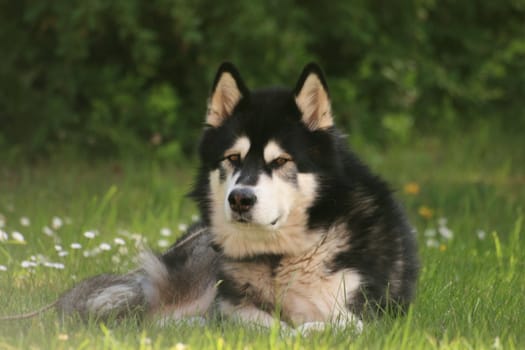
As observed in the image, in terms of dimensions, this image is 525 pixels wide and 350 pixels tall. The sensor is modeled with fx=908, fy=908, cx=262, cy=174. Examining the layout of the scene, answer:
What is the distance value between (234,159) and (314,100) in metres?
0.48

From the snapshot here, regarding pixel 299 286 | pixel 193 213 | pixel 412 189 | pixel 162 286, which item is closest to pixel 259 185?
pixel 299 286

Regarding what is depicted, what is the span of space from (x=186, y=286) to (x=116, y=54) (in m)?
5.34

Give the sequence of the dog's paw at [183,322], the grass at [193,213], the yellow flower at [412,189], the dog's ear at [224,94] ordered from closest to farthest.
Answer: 1. the grass at [193,213]
2. the dog's paw at [183,322]
3. the dog's ear at [224,94]
4. the yellow flower at [412,189]

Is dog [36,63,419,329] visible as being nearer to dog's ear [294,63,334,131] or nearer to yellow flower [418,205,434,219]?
dog's ear [294,63,334,131]

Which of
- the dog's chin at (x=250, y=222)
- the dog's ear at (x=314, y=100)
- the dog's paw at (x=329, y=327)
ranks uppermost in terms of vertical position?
the dog's ear at (x=314, y=100)

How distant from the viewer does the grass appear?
12.0 feet

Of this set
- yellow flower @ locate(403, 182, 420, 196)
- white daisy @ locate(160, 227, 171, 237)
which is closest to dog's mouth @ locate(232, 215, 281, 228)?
white daisy @ locate(160, 227, 171, 237)

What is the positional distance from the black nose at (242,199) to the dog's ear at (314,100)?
→ 1.73 ft

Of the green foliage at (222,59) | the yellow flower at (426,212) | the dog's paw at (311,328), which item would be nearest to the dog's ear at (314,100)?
the dog's paw at (311,328)

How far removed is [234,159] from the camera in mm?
4285

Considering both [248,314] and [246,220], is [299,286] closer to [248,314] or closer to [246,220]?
[248,314]

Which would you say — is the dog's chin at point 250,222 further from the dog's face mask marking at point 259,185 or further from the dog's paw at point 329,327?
the dog's paw at point 329,327

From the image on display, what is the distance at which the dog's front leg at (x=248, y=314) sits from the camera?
402cm

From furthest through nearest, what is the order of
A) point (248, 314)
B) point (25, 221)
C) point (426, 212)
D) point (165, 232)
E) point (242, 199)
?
point (426, 212) → point (25, 221) → point (165, 232) → point (248, 314) → point (242, 199)
